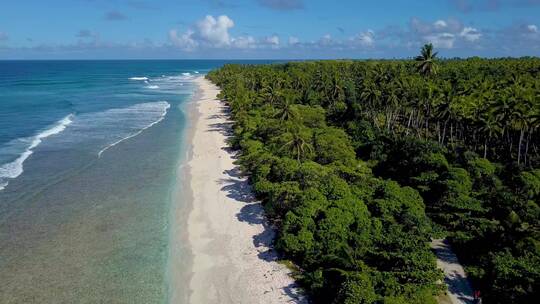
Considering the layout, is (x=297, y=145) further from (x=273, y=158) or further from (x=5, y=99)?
(x=5, y=99)

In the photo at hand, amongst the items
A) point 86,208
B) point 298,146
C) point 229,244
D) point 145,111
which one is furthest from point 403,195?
point 145,111

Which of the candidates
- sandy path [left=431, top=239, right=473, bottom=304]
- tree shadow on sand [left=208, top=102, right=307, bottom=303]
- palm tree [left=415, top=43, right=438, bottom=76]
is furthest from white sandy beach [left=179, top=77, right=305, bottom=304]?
palm tree [left=415, top=43, right=438, bottom=76]

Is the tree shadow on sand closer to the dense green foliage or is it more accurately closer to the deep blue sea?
the dense green foliage

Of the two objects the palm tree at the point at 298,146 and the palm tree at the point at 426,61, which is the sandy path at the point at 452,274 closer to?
the palm tree at the point at 298,146

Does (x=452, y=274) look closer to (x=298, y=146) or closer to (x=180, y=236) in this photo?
(x=180, y=236)

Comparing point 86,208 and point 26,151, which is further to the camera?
point 26,151

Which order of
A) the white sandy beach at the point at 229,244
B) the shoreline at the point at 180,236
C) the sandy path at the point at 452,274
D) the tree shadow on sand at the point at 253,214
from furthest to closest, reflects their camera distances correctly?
the shoreline at the point at 180,236 < the tree shadow on sand at the point at 253,214 < the white sandy beach at the point at 229,244 < the sandy path at the point at 452,274

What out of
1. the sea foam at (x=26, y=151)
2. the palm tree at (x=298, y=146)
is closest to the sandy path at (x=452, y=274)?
the palm tree at (x=298, y=146)
